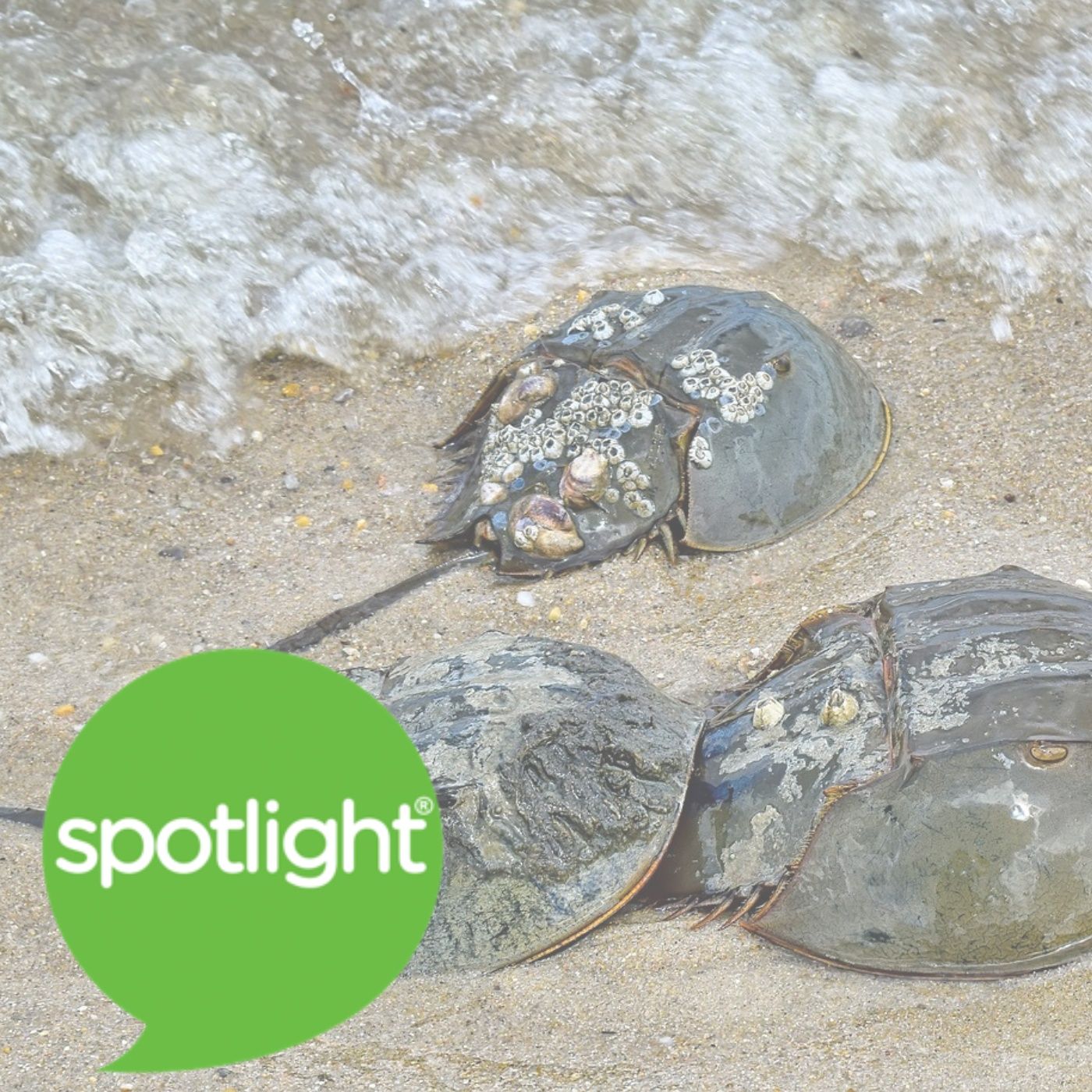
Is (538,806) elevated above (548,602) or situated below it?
above

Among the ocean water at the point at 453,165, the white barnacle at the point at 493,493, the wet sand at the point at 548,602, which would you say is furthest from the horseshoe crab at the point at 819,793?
the ocean water at the point at 453,165

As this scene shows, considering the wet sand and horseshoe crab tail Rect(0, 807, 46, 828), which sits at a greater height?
the wet sand

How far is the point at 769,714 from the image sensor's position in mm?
2502

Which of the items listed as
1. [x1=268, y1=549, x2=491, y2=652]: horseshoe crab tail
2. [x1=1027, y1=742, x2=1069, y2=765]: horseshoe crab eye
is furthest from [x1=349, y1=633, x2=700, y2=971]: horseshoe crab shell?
[x1=268, y1=549, x2=491, y2=652]: horseshoe crab tail

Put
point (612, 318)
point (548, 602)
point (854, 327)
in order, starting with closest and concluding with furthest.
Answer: point (548, 602) < point (612, 318) < point (854, 327)

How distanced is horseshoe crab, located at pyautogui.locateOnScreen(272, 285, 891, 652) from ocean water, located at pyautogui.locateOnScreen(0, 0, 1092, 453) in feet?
3.28

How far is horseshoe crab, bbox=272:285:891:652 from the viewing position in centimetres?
351

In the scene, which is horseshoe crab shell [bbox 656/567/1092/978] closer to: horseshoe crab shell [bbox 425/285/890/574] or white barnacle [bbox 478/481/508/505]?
horseshoe crab shell [bbox 425/285/890/574]

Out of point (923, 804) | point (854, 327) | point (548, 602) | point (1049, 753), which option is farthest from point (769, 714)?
point (854, 327)

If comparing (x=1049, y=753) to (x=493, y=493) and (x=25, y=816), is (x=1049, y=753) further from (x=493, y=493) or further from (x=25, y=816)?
(x=25, y=816)

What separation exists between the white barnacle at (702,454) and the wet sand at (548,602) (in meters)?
0.27

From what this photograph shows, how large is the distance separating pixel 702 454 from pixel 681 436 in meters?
0.08

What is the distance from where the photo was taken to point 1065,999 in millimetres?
2223

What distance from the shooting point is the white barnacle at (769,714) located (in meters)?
2.49
